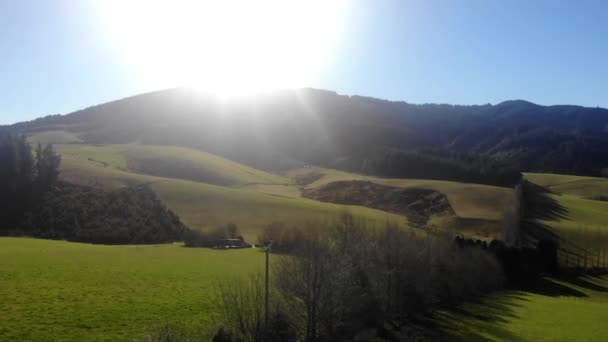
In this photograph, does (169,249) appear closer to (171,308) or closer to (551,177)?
(171,308)

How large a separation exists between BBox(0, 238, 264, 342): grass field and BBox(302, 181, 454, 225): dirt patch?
47.0 m

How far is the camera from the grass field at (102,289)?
27188 mm

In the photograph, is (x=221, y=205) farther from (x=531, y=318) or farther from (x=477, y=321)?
(x=531, y=318)

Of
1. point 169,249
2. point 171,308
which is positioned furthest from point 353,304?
point 169,249

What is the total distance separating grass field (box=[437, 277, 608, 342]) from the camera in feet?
120

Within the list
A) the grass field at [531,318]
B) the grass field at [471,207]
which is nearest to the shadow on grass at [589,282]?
the grass field at [531,318]

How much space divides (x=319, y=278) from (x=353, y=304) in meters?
5.06

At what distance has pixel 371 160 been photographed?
6919 inches

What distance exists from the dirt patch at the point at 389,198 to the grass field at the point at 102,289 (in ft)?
154

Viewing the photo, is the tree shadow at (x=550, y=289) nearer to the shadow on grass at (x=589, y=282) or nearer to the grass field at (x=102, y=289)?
the shadow on grass at (x=589, y=282)

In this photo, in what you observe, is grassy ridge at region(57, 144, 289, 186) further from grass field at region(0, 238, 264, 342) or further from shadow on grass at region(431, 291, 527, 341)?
shadow on grass at region(431, 291, 527, 341)

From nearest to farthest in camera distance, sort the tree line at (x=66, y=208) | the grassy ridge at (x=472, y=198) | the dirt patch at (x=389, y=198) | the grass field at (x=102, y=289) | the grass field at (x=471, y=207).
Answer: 1. the grass field at (x=102, y=289)
2. the tree line at (x=66, y=208)
3. the grass field at (x=471, y=207)
4. the grassy ridge at (x=472, y=198)
5. the dirt patch at (x=389, y=198)

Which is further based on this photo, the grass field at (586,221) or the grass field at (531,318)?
the grass field at (586,221)

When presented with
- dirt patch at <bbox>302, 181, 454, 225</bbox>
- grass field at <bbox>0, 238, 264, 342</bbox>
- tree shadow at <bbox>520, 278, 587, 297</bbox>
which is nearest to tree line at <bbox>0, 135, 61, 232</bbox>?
grass field at <bbox>0, 238, 264, 342</bbox>
